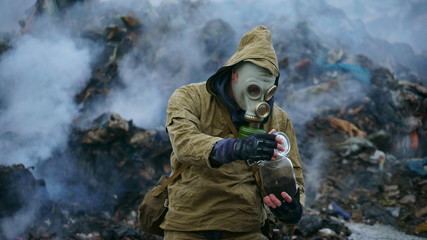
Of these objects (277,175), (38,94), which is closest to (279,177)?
(277,175)

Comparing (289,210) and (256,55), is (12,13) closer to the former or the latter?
(256,55)

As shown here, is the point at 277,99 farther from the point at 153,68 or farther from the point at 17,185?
the point at 17,185

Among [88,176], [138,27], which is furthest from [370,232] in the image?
[138,27]

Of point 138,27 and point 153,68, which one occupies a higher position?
point 138,27

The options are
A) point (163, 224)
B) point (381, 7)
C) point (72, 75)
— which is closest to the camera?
point (163, 224)

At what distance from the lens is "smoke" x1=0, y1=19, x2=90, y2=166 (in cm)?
623

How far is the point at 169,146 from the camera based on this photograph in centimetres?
689

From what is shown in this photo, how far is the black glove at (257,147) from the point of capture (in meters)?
1.73

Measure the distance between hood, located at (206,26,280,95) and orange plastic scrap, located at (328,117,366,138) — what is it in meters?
6.82

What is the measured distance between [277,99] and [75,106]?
14.6 feet

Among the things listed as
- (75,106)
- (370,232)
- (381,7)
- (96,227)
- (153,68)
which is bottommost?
(96,227)

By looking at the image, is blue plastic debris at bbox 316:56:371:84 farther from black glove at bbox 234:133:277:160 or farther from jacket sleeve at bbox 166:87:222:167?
black glove at bbox 234:133:277:160

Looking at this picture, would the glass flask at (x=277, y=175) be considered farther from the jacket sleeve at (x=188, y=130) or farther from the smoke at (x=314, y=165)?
the smoke at (x=314, y=165)

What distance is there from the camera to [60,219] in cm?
547
